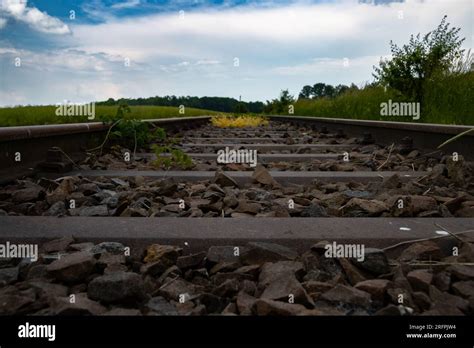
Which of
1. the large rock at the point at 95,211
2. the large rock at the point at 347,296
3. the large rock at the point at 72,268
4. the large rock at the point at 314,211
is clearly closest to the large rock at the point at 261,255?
the large rock at the point at 347,296

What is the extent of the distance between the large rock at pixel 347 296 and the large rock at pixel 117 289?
1.77 ft

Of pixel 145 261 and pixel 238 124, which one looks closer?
pixel 145 261

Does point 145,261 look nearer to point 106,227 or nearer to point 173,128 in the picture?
point 106,227

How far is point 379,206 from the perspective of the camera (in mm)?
2242

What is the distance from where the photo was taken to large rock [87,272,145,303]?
1316 millimetres

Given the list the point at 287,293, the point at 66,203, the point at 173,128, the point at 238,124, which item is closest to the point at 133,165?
the point at 66,203

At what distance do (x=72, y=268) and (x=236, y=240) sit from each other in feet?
1.95

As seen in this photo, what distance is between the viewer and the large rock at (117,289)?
4.32ft

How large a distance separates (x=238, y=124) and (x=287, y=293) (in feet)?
37.5

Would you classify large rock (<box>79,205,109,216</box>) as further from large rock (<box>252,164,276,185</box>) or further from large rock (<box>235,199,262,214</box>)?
large rock (<box>252,164,276,185</box>)

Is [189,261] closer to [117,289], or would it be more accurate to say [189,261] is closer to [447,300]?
[117,289]

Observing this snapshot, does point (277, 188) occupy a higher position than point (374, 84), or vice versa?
point (374, 84)

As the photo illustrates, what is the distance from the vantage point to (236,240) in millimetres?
1739

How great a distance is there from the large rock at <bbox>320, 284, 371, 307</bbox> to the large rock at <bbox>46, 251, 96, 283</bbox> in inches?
29.6
